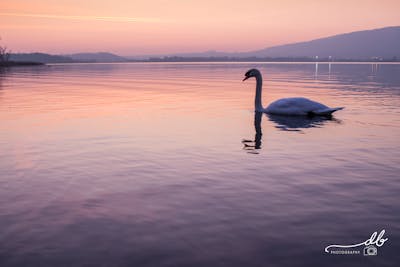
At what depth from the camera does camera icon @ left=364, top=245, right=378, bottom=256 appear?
17.9 ft

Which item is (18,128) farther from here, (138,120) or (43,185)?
(43,185)

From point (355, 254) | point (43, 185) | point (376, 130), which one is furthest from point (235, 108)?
point (355, 254)

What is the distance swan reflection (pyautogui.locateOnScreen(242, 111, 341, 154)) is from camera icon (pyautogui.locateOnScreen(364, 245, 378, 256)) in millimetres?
7079

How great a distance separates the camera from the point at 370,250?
5.54 metres

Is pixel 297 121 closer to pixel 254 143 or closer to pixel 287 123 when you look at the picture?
pixel 287 123

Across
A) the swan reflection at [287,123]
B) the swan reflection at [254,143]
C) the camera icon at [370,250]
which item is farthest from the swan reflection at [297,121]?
the camera icon at [370,250]

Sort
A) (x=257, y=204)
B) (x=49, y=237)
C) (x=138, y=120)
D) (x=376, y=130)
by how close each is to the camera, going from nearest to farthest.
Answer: (x=49, y=237), (x=257, y=204), (x=376, y=130), (x=138, y=120)

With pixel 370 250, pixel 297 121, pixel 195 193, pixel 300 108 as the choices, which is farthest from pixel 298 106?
pixel 370 250

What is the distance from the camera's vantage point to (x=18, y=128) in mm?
15641

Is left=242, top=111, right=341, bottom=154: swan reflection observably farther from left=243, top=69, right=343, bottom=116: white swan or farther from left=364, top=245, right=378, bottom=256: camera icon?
left=364, top=245, right=378, bottom=256: camera icon

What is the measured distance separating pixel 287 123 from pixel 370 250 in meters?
11.9

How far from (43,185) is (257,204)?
4363 millimetres

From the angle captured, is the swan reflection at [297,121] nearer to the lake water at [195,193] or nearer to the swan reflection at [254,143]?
the lake water at [195,193]

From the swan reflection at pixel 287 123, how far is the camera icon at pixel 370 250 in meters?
7.08
